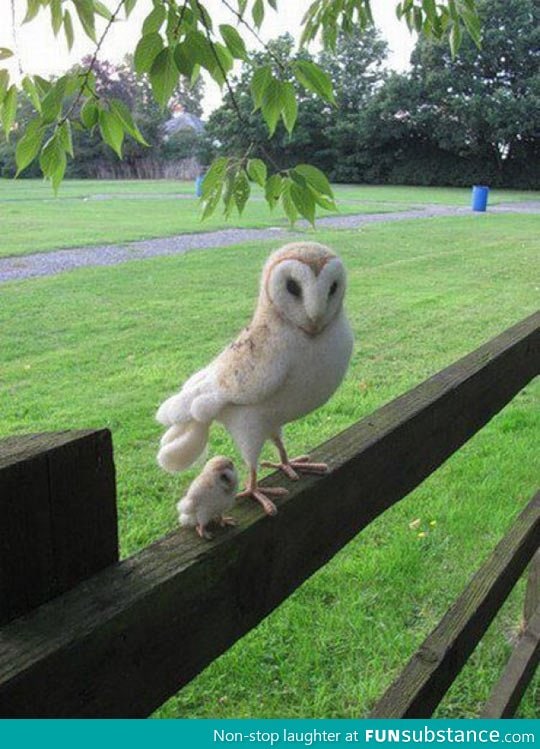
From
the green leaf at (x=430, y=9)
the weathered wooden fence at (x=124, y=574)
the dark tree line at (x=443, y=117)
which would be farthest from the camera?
the dark tree line at (x=443, y=117)

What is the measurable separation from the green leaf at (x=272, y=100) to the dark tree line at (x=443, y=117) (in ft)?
108

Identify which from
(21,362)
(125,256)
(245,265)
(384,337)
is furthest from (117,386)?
(125,256)

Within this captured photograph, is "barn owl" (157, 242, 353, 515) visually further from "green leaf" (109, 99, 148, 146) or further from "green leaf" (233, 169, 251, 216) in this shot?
"green leaf" (109, 99, 148, 146)

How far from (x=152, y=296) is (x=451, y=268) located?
4777 mm

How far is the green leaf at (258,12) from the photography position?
203cm

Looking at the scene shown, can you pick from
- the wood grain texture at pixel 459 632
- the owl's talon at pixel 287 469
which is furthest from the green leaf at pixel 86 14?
the wood grain texture at pixel 459 632

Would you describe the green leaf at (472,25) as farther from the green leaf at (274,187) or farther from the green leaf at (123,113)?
the green leaf at (123,113)

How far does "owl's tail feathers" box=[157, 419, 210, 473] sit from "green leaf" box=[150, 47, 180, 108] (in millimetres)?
712

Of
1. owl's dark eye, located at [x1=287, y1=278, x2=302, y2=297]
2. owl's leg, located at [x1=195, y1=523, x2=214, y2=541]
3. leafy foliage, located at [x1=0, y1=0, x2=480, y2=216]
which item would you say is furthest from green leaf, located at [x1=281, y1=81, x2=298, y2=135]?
owl's leg, located at [x1=195, y1=523, x2=214, y2=541]

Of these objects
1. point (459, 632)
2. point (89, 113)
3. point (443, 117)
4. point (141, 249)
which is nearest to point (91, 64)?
point (89, 113)

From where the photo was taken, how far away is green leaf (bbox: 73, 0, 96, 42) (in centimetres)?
168

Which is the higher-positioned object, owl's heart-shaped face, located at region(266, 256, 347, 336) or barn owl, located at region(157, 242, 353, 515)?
owl's heart-shaped face, located at region(266, 256, 347, 336)

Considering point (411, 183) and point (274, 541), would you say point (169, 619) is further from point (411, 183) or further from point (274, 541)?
point (411, 183)

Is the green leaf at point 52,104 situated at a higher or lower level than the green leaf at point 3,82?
lower
